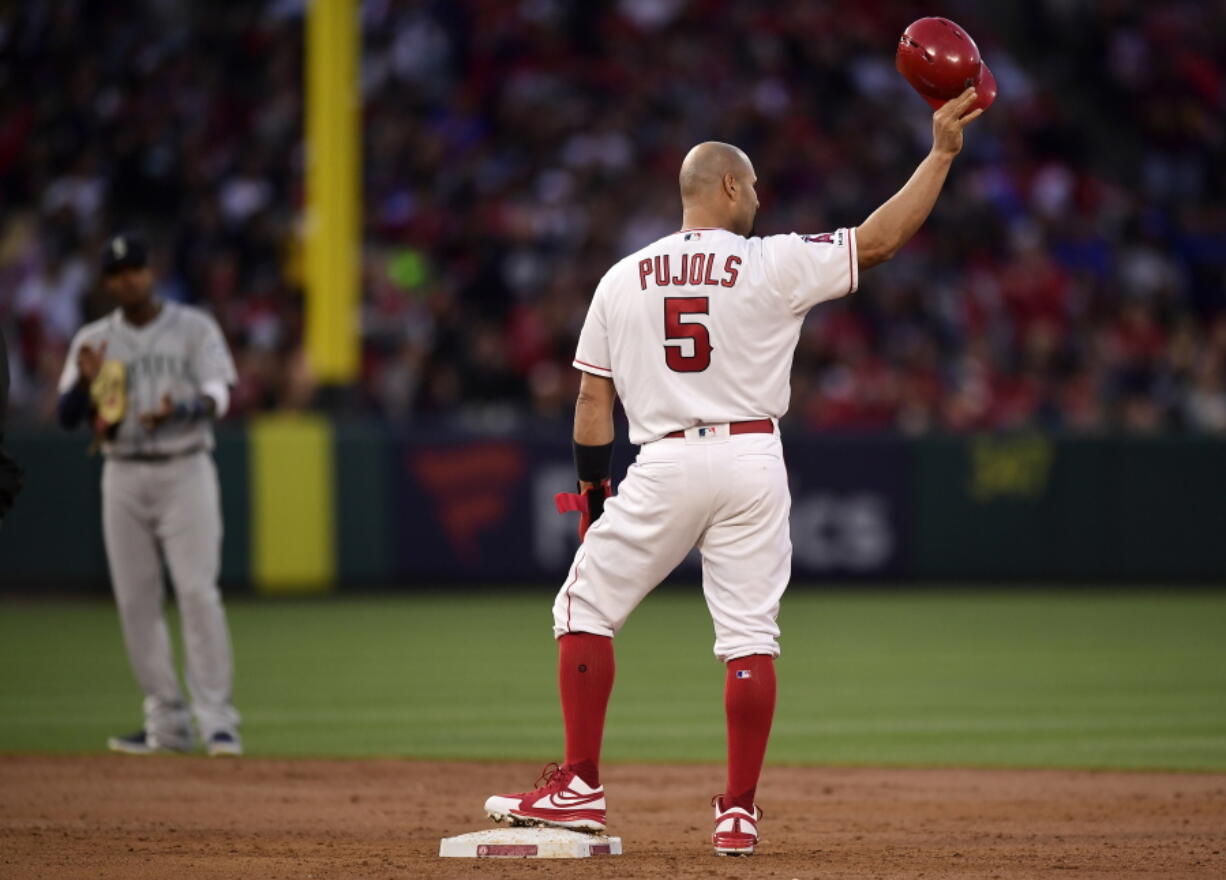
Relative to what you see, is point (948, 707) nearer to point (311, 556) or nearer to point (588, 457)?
point (588, 457)

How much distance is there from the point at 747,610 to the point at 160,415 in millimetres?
3645

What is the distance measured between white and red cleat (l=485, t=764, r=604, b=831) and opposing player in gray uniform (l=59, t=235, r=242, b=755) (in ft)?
10.1

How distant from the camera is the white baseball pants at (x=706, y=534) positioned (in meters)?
5.85

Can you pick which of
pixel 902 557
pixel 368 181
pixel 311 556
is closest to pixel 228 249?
pixel 368 181

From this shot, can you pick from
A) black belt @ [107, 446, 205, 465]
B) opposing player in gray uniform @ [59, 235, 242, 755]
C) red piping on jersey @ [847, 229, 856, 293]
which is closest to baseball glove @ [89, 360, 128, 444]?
opposing player in gray uniform @ [59, 235, 242, 755]

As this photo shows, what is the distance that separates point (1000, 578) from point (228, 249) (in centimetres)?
842

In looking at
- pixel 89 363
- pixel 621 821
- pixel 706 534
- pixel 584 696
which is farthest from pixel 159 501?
pixel 706 534

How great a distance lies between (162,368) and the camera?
8.80m

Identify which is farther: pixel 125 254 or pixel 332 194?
pixel 332 194

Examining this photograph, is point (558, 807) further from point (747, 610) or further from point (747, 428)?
point (747, 428)

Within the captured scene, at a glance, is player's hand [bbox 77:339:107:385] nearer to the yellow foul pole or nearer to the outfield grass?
the outfield grass

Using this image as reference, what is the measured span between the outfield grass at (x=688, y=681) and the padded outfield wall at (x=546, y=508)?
0.61 metres

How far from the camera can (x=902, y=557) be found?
1819 cm

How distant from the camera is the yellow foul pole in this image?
17.2 metres
